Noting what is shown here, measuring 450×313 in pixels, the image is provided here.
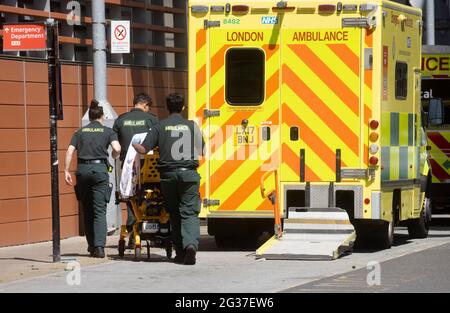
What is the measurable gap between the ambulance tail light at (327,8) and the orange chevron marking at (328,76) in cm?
46

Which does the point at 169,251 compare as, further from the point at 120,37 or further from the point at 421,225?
the point at 421,225

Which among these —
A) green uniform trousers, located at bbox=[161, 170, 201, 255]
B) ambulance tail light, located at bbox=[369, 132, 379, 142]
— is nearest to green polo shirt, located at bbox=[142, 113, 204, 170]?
green uniform trousers, located at bbox=[161, 170, 201, 255]

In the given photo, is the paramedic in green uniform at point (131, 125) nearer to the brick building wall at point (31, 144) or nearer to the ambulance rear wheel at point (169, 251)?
the ambulance rear wheel at point (169, 251)

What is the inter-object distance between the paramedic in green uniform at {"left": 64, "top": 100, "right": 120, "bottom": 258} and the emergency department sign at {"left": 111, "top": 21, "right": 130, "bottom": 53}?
129 inches

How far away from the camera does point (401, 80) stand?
56.0ft

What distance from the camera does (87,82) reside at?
19.3 meters

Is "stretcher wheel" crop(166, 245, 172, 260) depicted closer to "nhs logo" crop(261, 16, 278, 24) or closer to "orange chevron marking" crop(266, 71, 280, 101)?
"orange chevron marking" crop(266, 71, 280, 101)

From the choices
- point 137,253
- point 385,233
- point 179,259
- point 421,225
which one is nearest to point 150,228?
point 137,253

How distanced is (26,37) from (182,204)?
2467 millimetres

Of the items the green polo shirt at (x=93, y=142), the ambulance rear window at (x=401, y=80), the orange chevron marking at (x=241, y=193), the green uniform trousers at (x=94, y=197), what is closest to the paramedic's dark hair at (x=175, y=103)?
the green polo shirt at (x=93, y=142)

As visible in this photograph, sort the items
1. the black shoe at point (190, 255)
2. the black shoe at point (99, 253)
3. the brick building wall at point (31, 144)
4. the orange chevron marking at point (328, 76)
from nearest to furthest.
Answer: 1. the black shoe at point (190, 255)
2. the black shoe at point (99, 253)
3. the orange chevron marking at point (328, 76)
4. the brick building wall at point (31, 144)

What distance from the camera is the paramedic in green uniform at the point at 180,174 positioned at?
14.7 meters
